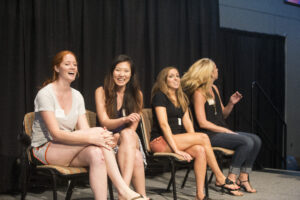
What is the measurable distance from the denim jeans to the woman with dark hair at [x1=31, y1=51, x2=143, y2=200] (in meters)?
1.51

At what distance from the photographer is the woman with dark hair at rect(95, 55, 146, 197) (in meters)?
2.70

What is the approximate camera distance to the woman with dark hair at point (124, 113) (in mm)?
2703

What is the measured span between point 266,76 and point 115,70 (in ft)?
14.9

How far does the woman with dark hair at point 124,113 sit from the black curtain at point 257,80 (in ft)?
9.22

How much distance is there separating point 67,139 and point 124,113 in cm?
72

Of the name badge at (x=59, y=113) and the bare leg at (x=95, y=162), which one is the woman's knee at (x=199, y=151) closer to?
the bare leg at (x=95, y=162)

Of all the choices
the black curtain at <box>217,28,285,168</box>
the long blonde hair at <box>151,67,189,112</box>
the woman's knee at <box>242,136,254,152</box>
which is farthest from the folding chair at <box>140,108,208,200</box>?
the black curtain at <box>217,28,285,168</box>

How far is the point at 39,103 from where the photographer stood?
2510mm

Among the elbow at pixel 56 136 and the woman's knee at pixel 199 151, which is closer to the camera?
the elbow at pixel 56 136

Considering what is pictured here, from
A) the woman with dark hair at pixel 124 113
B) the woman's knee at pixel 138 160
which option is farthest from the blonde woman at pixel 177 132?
the woman's knee at pixel 138 160

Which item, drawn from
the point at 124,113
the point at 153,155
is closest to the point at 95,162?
the point at 124,113

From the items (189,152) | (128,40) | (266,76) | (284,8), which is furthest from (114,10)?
(284,8)

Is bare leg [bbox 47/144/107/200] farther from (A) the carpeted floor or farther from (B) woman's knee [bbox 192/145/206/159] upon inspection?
(A) the carpeted floor

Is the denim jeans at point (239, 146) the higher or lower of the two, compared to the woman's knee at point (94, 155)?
lower
